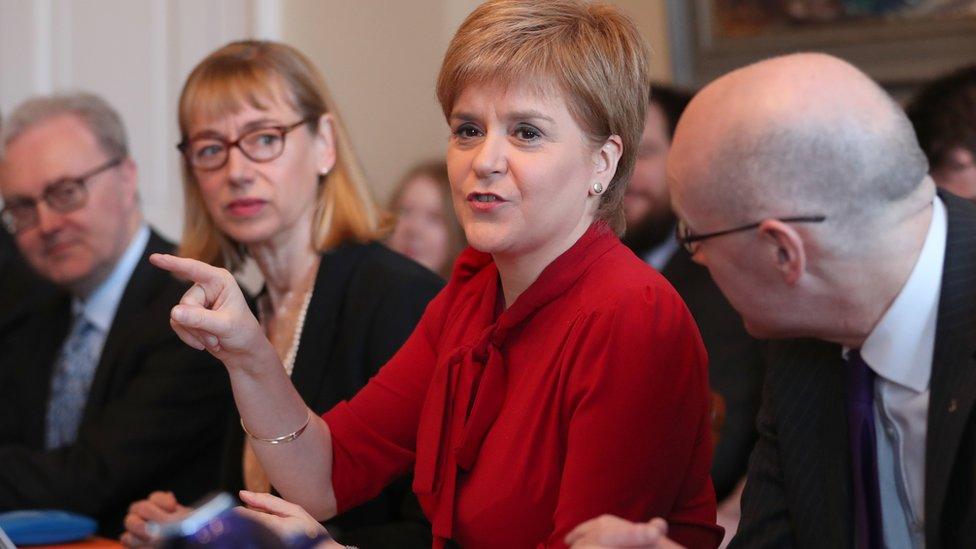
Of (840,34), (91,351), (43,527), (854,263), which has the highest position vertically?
(854,263)

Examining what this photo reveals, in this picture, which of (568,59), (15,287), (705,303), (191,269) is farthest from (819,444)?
(15,287)

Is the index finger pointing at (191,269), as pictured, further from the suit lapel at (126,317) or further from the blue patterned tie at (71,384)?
the blue patterned tie at (71,384)

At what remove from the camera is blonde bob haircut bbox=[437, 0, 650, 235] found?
1.90m

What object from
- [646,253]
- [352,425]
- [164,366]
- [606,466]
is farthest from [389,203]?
[606,466]

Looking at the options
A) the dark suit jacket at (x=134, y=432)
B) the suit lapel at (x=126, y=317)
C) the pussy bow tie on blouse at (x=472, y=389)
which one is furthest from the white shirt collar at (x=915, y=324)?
the suit lapel at (x=126, y=317)

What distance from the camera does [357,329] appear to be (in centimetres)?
268

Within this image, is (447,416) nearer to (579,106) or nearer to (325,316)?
(579,106)

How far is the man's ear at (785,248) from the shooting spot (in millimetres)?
1660

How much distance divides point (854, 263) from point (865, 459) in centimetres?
30

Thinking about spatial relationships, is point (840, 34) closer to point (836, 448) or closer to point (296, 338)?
point (296, 338)

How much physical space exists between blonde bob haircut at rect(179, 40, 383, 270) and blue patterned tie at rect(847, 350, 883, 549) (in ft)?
4.37

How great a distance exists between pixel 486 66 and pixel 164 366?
145 cm

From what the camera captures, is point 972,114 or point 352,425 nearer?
point 352,425

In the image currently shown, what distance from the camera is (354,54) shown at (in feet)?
15.8
